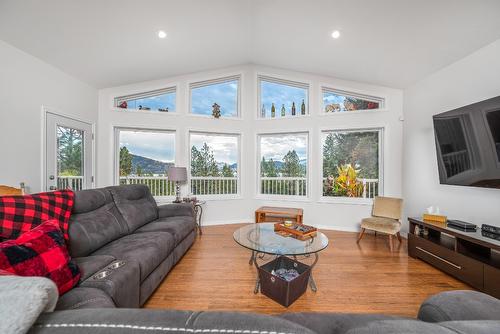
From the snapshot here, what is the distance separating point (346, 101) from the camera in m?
4.13

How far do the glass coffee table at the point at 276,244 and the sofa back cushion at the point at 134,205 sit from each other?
4.22 feet

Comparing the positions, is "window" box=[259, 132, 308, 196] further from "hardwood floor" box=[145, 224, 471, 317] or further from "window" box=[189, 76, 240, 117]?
"hardwood floor" box=[145, 224, 471, 317]

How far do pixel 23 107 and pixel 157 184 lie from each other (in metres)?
2.18

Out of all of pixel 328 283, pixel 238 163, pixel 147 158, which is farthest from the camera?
pixel 238 163

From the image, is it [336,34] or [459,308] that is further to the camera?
[336,34]

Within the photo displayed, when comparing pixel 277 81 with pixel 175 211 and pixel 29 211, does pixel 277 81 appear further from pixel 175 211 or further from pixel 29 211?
pixel 29 211

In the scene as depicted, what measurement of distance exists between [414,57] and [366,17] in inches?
41.1

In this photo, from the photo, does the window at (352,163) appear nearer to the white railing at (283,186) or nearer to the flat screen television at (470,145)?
the white railing at (283,186)

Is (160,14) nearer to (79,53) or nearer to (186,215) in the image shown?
(79,53)

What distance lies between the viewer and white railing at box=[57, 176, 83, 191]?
3.07 meters

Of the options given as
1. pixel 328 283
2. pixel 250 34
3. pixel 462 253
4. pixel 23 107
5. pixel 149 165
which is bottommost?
pixel 328 283

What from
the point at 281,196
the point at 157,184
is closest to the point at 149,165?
the point at 157,184

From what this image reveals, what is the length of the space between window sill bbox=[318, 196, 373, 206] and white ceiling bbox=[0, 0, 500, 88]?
2106mm

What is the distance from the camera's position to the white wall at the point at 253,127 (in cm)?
382
